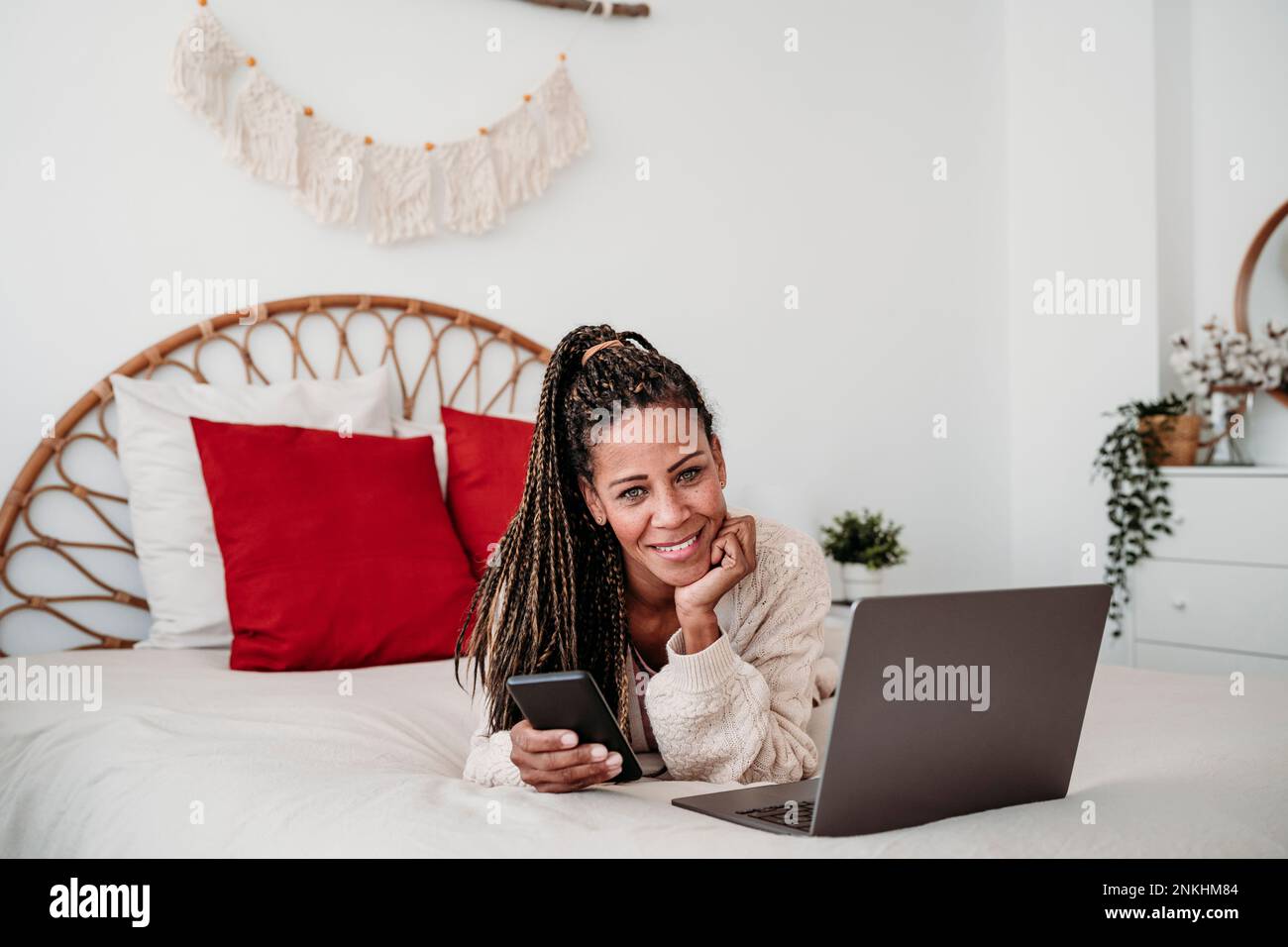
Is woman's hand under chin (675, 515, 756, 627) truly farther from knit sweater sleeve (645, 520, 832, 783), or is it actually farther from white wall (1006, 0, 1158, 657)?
white wall (1006, 0, 1158, 657)

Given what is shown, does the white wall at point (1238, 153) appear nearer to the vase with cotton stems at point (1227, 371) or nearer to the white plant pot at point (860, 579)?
the vase with cotton stems at point (1227, 371)

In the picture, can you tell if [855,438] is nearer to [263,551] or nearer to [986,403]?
[986,403]

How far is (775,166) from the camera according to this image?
124 inches

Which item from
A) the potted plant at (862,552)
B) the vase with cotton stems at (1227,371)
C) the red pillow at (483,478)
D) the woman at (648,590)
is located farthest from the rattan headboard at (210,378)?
the vase with cotton stems at (1227,371)

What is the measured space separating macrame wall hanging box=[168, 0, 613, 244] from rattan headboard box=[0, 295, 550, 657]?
0.68ft

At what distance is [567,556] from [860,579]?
1.76 metres

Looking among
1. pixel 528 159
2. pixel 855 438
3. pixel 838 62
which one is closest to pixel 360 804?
pixel 528 159

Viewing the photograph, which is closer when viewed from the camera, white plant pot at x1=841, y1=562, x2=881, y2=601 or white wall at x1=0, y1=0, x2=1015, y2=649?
white wall at x1=0, y1=0, x2=1015, y2=649

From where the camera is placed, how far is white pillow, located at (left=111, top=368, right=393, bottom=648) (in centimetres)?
203

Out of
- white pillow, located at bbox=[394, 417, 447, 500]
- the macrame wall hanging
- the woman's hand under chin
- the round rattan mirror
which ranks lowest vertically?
the woman's hand under chin

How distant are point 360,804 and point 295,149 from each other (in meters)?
1.71

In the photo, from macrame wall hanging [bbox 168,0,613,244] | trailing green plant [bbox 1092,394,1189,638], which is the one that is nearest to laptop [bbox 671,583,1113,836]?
macrame wall hanging [bbox 168,0,613,244]

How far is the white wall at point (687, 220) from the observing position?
2.19m

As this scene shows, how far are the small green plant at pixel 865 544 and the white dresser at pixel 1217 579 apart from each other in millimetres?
721
